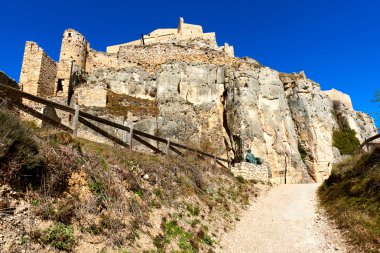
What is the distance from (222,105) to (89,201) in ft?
74.1

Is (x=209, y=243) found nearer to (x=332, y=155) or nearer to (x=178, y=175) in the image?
(x=178, y=175)

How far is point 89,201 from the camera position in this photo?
628cm

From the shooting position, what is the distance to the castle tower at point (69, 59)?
2709 centimetres

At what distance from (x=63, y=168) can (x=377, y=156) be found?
11.5 m

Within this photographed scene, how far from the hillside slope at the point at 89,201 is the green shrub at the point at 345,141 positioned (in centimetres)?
2205

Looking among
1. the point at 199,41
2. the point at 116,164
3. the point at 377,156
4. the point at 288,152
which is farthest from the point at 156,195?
the point at 199,41

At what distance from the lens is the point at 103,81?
2692 centimetres

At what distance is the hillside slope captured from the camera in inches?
200

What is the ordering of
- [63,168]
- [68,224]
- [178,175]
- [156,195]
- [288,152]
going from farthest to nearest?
[288,152]
[178,175]
[156,195]
[63,168]
[68,224]

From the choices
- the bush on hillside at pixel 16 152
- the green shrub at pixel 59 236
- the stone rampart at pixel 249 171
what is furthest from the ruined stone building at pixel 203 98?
the green shrub at pixel 59 236

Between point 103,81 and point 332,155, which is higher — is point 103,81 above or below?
above

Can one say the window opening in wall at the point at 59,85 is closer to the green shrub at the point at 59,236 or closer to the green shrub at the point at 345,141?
the green shrub at the point at 59,236

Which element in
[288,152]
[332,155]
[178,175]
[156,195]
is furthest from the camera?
[332,155]

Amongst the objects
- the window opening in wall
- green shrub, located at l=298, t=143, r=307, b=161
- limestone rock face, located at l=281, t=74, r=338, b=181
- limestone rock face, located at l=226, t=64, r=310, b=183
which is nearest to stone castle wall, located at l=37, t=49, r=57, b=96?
the window opening in wall
